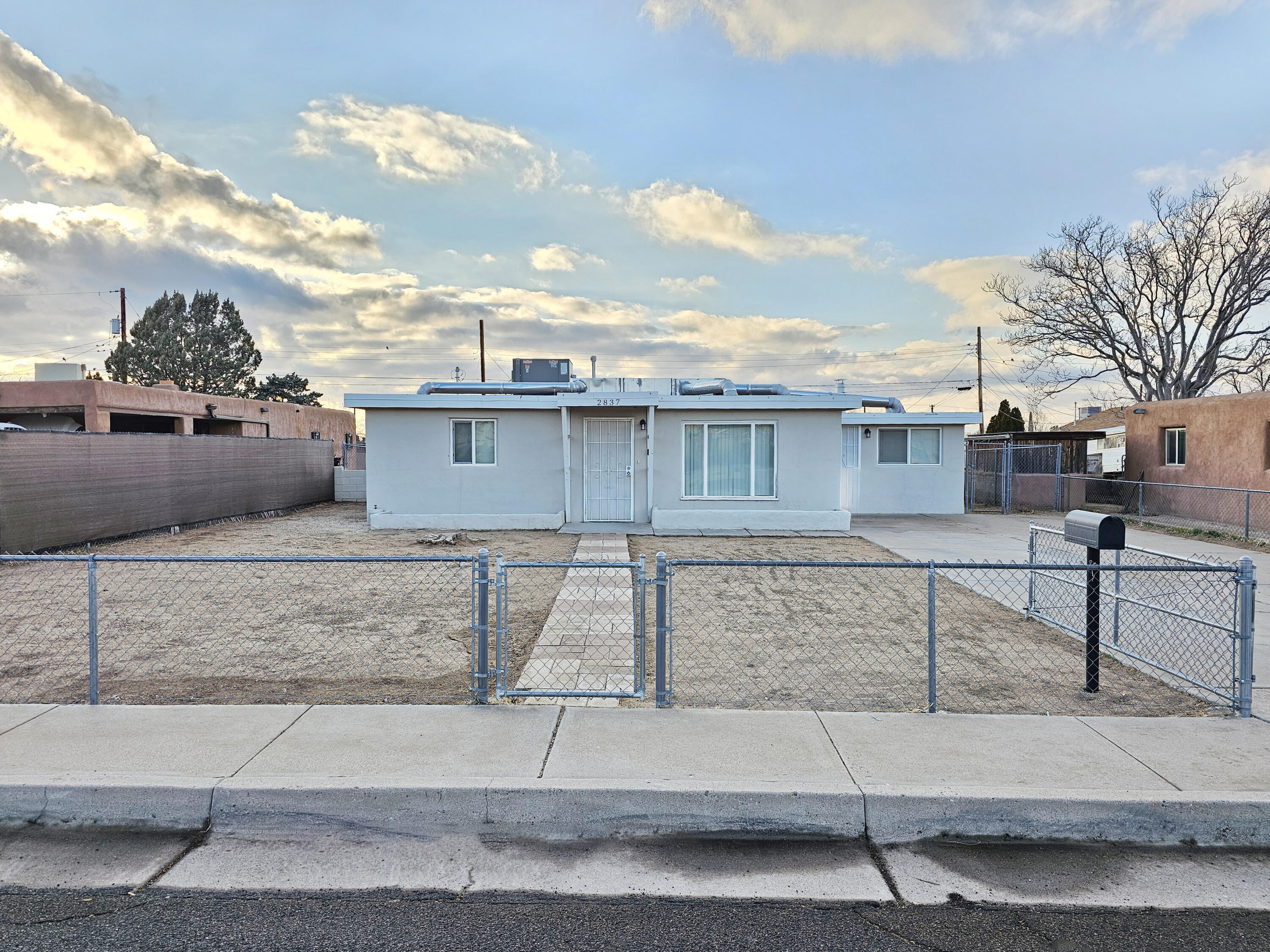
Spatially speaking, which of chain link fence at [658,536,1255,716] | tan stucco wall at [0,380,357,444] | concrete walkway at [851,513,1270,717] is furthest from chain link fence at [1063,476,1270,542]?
tan stucco wall at [0,380,357,444]

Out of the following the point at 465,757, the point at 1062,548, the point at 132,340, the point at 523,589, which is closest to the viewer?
the point at 465,757

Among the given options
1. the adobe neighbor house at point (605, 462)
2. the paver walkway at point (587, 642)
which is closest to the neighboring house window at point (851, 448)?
the adobe neighbor house at point (605, 462)

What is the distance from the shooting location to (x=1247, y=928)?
3.10 metres

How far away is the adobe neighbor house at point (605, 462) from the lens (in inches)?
640

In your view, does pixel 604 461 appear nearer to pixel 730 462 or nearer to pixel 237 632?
pixel 730 462

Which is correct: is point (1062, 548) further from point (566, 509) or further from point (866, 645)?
point (566, 509)

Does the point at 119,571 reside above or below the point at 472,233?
below

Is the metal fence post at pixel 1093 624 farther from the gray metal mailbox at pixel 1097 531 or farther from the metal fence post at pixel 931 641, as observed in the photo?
the metal fence post at pixel 931 641

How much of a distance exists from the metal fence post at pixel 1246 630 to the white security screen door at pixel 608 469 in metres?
12.3

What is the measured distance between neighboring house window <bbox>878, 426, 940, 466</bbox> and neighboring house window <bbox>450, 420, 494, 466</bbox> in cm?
1055

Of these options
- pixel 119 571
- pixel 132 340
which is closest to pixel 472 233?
pixel 119 571

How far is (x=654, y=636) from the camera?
7422 mm

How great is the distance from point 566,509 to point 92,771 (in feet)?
41.6

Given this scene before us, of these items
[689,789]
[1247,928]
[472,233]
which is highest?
[472,233]
